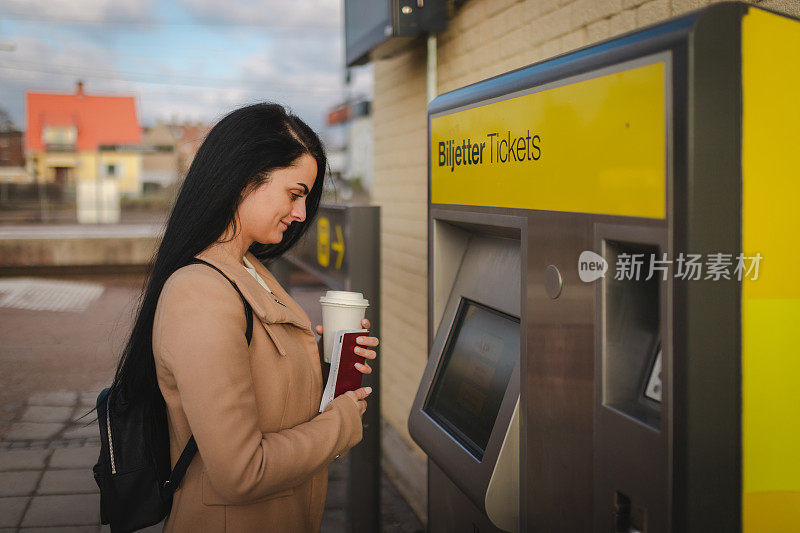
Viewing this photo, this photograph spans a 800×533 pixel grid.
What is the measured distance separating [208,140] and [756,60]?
1075mm

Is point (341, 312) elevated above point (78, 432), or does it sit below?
above

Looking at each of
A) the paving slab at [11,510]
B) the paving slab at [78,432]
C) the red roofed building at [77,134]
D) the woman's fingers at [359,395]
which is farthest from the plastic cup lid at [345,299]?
the red roofed building at [77,134]

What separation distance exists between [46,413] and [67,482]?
1067 millimetres

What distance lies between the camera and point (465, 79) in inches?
142

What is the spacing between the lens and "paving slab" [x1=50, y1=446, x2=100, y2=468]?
4.18 m

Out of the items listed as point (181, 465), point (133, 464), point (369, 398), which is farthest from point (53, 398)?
point (181, 465)

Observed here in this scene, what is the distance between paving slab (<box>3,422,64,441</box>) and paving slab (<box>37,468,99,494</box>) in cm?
55

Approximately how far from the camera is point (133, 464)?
1615mm

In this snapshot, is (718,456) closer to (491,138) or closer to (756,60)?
(756,60)

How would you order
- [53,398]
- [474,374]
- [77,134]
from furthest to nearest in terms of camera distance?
[77,134] → [53,398] → [474,374]

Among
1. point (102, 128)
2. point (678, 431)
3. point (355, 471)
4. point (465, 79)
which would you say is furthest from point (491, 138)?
point (102, 128)

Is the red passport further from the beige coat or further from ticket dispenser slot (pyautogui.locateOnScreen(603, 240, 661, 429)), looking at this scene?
ticket dispenser slot (pyautogui.locateOnScreen(603, 240, 661, 429))

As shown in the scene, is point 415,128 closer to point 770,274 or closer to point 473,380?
point 473,380

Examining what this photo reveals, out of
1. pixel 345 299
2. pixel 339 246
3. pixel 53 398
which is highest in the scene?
pixel 339 246
